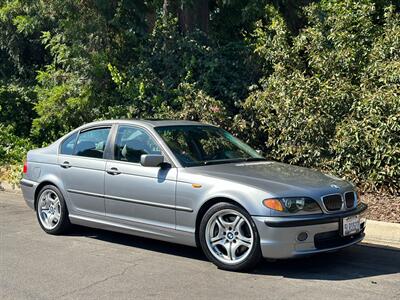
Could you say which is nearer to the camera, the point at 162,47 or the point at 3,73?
the point at 162,47

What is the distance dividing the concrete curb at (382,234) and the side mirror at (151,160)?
276cm

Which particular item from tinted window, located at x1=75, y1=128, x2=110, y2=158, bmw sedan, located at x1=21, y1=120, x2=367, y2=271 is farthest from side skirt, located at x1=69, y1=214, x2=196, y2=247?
tinted window, located at x1=75, y1=128, x2=110, y2=158

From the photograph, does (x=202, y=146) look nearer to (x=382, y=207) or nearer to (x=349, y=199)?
(x=349, y=199)

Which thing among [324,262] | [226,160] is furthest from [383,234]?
[226,160]

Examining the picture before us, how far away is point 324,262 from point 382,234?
1.46 m

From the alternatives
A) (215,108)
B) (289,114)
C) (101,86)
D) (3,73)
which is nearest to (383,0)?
(289,114)

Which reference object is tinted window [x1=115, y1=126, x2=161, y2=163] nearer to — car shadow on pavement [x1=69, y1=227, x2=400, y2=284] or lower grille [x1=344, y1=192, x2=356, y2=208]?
car shadow on pavement [x1=69, y1=227, x2=400, y2=284]

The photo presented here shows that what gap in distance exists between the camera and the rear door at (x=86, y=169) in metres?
6.91

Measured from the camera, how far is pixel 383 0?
11.1 m

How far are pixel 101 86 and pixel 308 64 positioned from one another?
4542 mm

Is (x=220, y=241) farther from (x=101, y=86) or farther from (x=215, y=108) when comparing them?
(x=101, y=86)

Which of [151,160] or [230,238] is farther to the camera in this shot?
[151,160]

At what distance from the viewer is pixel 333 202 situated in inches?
230

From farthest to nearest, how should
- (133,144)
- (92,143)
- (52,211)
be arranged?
(52,211), (92,143), (133,144)
